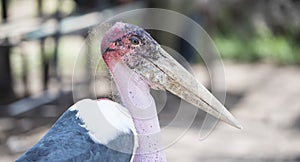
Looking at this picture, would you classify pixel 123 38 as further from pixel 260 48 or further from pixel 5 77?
pixel 260 48

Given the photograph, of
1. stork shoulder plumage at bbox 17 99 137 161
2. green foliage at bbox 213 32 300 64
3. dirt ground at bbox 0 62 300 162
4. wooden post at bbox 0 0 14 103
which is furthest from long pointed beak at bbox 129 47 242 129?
green foliage at bbox 213 32 300 64

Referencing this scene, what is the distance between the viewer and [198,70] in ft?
27.9

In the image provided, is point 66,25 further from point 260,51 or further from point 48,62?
point 260,51

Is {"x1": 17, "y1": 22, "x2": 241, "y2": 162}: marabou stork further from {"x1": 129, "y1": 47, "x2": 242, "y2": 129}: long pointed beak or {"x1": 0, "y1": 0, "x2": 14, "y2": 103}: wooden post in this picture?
{"x1": 0, "y1": 0, "x2": 14, "y2": 103}: wooden post

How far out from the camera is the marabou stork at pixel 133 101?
276 cm

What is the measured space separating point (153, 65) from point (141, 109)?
20cm

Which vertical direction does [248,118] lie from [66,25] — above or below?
below

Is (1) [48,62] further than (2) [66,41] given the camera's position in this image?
No

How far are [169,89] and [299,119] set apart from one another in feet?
13.7

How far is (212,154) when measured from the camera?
18.9ft

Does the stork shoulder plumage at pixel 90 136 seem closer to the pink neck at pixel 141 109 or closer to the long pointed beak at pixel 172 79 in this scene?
the pink neck at pixel 141 109

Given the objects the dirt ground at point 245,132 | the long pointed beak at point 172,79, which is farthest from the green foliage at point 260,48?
the long pointed beak at point 172,79

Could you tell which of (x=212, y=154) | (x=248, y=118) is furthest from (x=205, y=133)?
(x=248, y=118)

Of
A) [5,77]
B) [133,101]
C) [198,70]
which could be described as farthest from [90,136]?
[198,70]
